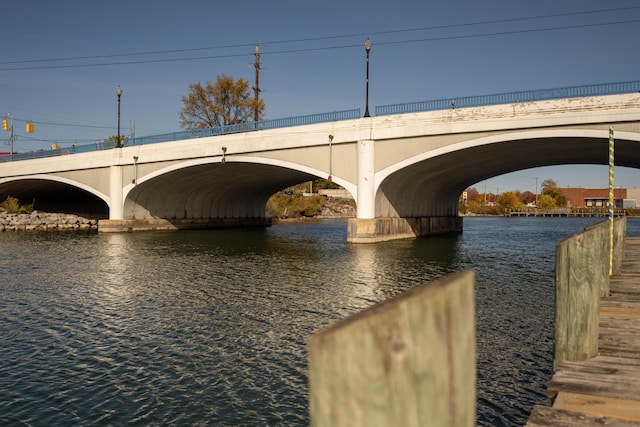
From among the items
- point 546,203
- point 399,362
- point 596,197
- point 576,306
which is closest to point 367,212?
point 576,306

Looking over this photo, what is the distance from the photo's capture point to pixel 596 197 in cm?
11781

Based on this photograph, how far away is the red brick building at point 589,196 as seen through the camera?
11631 cm

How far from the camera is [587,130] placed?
21641 mm

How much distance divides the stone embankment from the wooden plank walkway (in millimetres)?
45422

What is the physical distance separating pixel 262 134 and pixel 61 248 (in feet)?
42.8

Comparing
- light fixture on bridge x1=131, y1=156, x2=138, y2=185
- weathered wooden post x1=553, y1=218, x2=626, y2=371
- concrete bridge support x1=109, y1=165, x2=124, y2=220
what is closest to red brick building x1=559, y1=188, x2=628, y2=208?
light fixture on bridge x1=131, y1=156, x2=138, y2=185

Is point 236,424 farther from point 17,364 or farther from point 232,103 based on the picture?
point 232,103

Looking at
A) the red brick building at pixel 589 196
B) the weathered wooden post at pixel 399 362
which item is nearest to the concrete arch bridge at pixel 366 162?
the weathered wooden post at pixel 399 362

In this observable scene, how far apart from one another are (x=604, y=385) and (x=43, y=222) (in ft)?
158

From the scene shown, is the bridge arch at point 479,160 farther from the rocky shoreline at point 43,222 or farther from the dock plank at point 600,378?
the rocky shoreline at point 43,222

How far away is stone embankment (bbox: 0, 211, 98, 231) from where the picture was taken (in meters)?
41.8

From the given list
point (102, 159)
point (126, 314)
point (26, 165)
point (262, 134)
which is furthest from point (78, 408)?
point (26, 165)

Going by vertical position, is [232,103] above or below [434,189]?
above

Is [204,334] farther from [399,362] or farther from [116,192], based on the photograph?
[116,192]
